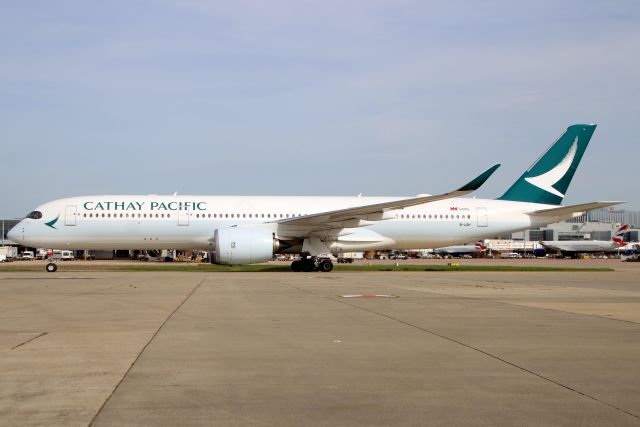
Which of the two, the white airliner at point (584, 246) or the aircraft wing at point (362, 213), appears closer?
the aircraft wing at point (362, 213)

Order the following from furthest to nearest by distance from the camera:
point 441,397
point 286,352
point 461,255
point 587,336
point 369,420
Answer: point 461,255, point 587,336, point 286,352, point 441,397, point 369,420

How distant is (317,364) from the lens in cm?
640

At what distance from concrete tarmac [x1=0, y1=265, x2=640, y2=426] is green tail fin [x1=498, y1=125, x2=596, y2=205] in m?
21.1

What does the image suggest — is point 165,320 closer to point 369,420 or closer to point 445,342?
point 445,342

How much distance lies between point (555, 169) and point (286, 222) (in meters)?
13.9

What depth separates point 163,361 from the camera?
6441mm

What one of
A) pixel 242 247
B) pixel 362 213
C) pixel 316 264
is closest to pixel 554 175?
pixel 362 213

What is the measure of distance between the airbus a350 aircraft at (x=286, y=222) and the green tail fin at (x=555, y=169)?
0.16 ft

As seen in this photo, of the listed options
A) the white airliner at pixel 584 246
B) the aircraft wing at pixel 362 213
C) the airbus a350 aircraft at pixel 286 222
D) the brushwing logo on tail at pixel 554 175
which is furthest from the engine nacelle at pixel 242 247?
the white airliner at pixel 584 246

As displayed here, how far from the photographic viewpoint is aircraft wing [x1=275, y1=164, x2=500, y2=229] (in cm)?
2512

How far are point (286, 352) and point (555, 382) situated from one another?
110 inches

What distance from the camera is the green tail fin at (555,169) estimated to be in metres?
32.3

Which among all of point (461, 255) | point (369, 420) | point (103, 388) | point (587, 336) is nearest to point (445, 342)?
point (587, 336)

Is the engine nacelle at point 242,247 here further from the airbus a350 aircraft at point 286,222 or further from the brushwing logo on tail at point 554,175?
the brushwing logo on tail at point 554,175
